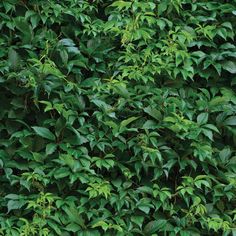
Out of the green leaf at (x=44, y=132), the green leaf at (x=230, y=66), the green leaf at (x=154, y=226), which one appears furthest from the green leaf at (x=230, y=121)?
the green leaf at (x=44, y=132)

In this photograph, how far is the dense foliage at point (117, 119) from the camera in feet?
10.1

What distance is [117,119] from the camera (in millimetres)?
3232

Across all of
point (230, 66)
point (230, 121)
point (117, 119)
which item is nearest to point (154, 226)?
point (117, 119)

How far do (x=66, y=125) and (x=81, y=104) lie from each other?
188mm

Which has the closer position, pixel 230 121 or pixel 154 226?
pixel 154 226

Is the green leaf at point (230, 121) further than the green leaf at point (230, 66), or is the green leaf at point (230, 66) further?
the green leaf at point (230, 66)

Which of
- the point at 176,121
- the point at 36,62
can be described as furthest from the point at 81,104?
the point at 176,121

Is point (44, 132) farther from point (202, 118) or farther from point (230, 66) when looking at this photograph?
point (230, 66)

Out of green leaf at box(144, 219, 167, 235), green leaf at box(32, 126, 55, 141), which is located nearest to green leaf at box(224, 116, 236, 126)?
green leaf at box(144, 219, 167, 235)

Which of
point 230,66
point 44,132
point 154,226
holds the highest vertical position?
point 230,66

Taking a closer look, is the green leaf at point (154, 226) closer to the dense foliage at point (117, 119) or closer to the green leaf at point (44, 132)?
the dense foliage at point (117, 119)

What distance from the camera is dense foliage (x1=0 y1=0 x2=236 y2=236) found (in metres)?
3.07

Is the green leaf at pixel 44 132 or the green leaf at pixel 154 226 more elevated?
the green leaf at pixel 44 132

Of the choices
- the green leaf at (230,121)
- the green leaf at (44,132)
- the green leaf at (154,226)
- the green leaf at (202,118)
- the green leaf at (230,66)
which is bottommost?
the green leaf at (154,226)
